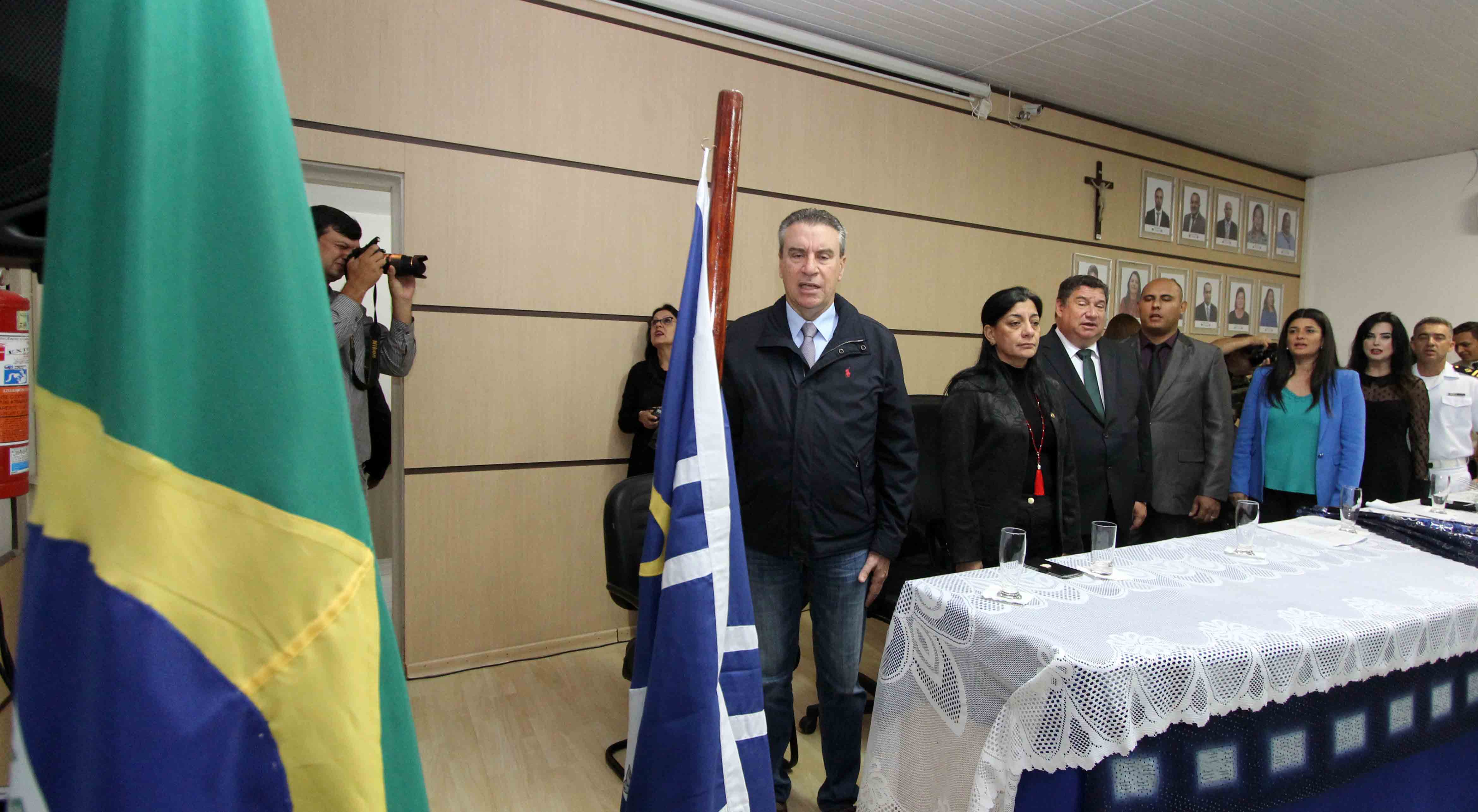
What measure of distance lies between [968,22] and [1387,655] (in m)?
3.35

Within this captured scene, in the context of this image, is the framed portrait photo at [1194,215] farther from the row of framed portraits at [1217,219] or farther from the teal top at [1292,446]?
the teal top at [1292,446]

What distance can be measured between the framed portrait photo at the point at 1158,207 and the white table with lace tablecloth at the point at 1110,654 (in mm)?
4088

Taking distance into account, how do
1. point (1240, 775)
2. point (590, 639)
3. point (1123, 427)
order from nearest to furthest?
point (1240, 775) → point (1123, 427) → point (590, 639)

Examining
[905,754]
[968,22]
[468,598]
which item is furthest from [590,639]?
[968,22]

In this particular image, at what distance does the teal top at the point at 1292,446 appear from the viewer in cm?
341

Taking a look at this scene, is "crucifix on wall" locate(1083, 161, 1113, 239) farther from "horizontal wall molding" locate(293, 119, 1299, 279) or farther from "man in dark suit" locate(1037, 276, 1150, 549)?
"man in dark suit" locate(1037, 276, 1150, 549)

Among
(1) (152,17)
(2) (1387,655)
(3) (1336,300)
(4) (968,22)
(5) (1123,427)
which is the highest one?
(4) (968,22)

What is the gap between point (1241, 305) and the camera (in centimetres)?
625

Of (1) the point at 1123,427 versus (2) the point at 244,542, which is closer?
(2) the point at 244,542

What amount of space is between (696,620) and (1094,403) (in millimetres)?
2253

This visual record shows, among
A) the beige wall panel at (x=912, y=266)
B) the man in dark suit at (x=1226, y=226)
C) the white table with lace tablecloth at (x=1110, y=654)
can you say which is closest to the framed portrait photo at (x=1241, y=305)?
the man in dark suit at (x=1226, y=226)

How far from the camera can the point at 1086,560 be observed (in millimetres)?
1962

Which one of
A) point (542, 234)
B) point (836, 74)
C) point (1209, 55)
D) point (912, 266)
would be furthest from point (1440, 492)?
point (542, 234)

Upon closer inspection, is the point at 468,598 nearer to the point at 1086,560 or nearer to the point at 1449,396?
the point at 1086,560
